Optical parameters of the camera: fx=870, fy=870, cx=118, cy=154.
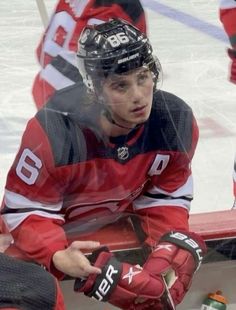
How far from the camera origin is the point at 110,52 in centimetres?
129

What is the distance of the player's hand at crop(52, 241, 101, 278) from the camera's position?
4.17 ft

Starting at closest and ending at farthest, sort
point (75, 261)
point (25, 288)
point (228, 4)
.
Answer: point (25, 288) < point (75, 261) < point (228, 4)

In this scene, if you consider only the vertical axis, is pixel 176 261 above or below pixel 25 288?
below

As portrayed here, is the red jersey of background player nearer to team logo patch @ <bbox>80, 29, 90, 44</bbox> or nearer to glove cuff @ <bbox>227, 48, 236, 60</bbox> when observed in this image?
team logo patch @ <bbox>80, 29, 90, 44</bbox>

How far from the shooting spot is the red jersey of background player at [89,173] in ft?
4.36

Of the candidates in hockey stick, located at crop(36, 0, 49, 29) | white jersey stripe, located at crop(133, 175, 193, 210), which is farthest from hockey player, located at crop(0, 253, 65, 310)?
hockey stick, located at crop(36, 0, 49, 29)

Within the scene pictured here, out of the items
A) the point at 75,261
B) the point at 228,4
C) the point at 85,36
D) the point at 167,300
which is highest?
the point at 85,36

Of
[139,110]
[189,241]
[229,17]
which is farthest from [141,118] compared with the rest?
[229,17]

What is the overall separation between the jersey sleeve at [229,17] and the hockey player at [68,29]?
24cm

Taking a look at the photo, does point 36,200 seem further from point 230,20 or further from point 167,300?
point 230,20

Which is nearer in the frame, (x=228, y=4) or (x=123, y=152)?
(x=123, y=152)

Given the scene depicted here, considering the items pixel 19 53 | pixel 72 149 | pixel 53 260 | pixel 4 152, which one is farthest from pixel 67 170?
pixel 19 53

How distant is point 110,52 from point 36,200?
255mm

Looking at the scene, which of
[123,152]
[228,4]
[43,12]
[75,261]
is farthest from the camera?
[228,4]
